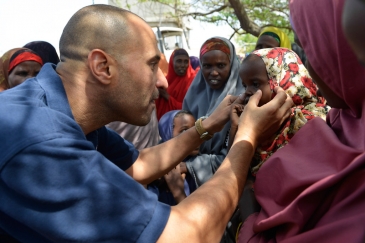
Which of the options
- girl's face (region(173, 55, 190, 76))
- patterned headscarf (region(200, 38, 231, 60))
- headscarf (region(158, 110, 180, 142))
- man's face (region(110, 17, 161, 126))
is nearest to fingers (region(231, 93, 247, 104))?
man's face (region(110, 17, 161, 126))

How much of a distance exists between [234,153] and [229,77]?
215cm

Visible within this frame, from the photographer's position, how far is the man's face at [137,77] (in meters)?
1.79

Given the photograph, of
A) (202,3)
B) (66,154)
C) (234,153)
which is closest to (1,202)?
(66,154)

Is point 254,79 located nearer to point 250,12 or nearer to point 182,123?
point 182,123

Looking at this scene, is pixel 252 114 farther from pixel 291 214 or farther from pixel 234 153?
pixel 291 214

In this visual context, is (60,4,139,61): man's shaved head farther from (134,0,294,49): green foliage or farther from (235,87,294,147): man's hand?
(134,0,294,49): green foliage

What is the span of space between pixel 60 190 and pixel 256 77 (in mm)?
1311

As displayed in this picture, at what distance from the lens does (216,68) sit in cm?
389

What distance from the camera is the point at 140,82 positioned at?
1817 mm

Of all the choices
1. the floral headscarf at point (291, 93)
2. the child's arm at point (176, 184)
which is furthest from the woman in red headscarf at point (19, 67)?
the floral headscarf at point (291, 93)

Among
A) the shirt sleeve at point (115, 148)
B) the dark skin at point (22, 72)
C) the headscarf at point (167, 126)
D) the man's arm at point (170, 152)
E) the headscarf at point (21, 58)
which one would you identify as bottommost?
the headscarf at point (167, 126)

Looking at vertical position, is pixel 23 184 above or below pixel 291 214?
above

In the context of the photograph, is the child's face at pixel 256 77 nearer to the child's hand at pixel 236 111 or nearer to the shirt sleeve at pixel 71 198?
the child's hand at pixel 236 111

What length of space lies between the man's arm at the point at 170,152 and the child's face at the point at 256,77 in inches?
5.4
